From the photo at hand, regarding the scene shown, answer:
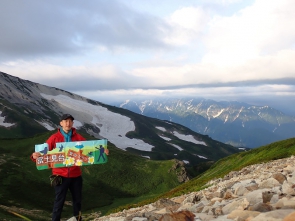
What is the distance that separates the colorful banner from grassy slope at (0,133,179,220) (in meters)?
43.6

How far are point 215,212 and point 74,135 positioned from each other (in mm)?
7433

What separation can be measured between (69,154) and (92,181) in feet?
248

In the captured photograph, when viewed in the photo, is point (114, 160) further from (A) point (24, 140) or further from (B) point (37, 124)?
(B) point (37, 124)

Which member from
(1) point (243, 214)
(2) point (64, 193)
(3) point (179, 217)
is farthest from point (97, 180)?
(1) point (243, 214)

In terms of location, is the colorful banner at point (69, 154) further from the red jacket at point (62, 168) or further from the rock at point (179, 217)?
the rock at point (179, 217)

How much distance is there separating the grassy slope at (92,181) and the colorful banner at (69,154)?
43.6 meters

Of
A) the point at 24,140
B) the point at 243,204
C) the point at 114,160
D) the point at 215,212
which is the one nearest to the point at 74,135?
the point at 215,212

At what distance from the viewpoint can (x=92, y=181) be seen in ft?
282

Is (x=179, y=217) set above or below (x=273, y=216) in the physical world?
below

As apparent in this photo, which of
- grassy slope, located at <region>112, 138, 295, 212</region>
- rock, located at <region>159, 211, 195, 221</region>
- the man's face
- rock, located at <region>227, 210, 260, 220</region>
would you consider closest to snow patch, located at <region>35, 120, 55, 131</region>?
grassy slope, located at <region>112, 138, 295, 212</region>

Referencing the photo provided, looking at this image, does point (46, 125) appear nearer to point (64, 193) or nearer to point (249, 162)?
point (249, 162)

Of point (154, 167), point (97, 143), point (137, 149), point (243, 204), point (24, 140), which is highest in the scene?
point (97, 143)

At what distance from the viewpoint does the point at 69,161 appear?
13.7 m

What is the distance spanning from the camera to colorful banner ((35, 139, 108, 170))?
536 inches
